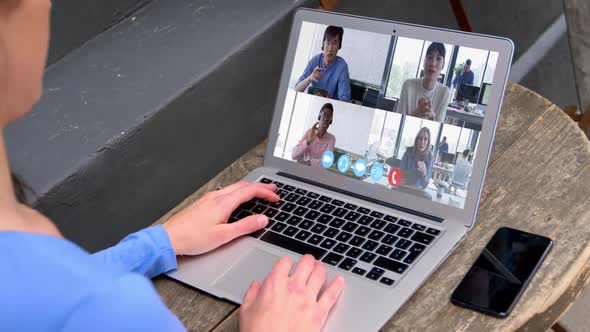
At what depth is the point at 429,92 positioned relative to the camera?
102 cm

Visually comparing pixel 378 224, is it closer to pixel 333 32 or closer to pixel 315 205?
pixel 315 205

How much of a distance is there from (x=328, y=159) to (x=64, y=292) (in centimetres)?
70

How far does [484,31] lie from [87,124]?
65.1 inches

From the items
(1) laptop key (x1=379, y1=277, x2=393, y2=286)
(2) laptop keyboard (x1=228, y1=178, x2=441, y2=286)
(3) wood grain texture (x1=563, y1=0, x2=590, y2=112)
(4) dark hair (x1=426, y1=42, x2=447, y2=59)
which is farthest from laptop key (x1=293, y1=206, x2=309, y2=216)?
(3) wood grain texture (x1=563, y1=0, x2=590, y2=112)

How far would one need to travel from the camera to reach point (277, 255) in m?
0.98

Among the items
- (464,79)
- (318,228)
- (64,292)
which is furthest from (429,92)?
(64,292)

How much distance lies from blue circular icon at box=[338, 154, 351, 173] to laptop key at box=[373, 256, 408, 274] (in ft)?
0.68

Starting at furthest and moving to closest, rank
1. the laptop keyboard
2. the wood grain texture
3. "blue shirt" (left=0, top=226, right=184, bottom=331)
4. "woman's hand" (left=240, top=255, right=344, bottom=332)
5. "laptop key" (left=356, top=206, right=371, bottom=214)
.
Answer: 1. the wood grain texture
2. "laptop key" (left=356, top=206, right=371, bottom=214)
3. the laptop keyboard
4. "woman's hand" (left=240, top=255, right=344, bottom=332)
5. "blue shirt" (left=0, top=226, right=184, bottom=331)

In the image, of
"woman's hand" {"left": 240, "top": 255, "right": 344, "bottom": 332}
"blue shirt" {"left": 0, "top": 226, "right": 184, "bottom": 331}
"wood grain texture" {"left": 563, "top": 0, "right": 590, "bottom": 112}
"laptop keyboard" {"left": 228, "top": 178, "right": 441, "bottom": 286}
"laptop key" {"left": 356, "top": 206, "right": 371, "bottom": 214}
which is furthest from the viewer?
"wood grain texture" {"left": 563, "top": 0, "right": 590, "bottom": 112}

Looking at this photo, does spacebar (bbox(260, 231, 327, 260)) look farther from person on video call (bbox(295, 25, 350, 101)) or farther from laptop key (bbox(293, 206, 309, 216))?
person on video call (bbox(295, 25, 350, 101))

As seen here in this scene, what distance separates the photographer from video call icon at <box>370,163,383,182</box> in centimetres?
106

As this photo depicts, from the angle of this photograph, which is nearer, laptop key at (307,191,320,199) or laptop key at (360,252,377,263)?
laptop key at (360,252,377,263)

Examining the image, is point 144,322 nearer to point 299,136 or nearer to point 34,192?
point 299,136

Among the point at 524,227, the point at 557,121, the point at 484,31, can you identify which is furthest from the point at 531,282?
the point at 484,31
